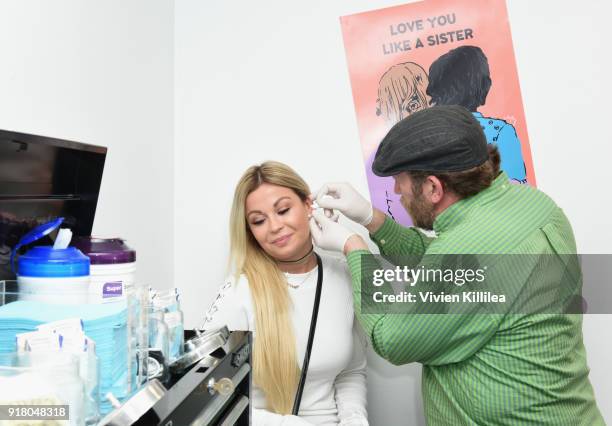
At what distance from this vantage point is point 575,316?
111 cm

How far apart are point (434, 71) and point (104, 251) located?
127cm

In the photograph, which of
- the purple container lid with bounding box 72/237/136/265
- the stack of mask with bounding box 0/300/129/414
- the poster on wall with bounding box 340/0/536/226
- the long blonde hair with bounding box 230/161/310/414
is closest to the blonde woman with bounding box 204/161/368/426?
the long blonde hair with bounding box 230/161/310/414

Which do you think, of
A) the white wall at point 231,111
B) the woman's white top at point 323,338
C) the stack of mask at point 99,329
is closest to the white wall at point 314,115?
the white wall at point 231,111

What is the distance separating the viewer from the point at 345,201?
143 cm

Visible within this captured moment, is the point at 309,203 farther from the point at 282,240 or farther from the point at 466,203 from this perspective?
the point at 466,203

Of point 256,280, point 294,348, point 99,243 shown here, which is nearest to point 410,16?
point 256,280

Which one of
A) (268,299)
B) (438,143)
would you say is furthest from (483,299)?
(268,299)

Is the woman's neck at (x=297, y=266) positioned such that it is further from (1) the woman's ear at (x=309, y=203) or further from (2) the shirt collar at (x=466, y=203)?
(2) the shirt collar at (x=466, y=203)

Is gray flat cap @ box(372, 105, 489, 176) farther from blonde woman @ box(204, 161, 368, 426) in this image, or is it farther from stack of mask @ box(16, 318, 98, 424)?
stack of mask @ box(16, 318, 98, 424)

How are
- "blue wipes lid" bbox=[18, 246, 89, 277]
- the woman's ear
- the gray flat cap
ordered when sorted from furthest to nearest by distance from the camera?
1. the woman's ear
2. the gray flat cap
3. "blue wipes lid" bbox=[18, 246, 89, 277]

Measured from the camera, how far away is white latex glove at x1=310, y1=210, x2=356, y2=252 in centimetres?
133

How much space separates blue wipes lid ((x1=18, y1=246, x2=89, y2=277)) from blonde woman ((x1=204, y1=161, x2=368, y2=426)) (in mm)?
612

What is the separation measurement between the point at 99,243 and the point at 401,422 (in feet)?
4.31

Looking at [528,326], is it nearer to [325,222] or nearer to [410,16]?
[325,222]
